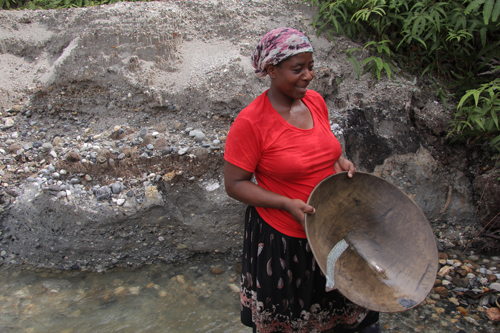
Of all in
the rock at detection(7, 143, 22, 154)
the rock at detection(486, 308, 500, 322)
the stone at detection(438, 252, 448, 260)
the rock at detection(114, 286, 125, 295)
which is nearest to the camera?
the rock at detection(486, 308, 500, 322)

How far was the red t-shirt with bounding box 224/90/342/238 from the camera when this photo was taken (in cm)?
156

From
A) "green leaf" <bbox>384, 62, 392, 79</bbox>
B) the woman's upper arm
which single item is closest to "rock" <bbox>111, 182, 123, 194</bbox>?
the woman's upper arm

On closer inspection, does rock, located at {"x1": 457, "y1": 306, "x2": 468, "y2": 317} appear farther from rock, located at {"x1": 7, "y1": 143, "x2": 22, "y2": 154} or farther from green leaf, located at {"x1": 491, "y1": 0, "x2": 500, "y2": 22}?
rock, located at {"x1": 7, "y1": 143, "x2": 22, "y2": 154}

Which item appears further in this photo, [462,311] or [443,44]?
[443,44]

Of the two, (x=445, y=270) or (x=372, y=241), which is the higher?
(x=372, y=241)

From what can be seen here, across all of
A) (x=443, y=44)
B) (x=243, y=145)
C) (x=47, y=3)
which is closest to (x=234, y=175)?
(x=243, y=145)

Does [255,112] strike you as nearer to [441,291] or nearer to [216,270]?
[216,270]

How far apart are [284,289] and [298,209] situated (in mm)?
453

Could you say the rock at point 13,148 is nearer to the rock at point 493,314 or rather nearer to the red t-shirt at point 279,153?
the red t-shirt at point 279,153

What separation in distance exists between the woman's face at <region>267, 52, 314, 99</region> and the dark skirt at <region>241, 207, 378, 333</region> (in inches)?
24.5

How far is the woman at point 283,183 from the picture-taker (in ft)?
5.12

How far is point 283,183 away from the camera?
167 centimetres

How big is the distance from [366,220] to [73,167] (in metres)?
2.52

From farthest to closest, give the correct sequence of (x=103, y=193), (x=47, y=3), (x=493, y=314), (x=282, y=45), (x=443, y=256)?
(x=47, y=3), (x=443, y=256), (x=103, y=193), (x=493, y=314), (x=282, y=45)
